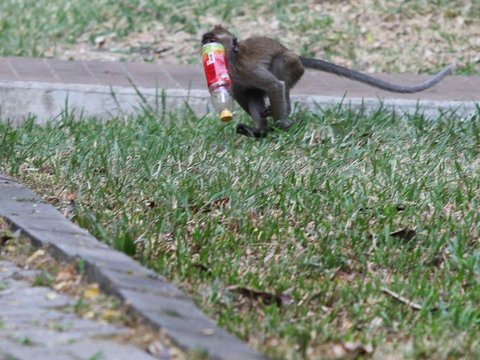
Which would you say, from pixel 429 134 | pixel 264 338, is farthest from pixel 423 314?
pixel 429 134

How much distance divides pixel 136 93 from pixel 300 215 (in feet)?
9.71

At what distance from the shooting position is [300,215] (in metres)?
5.26

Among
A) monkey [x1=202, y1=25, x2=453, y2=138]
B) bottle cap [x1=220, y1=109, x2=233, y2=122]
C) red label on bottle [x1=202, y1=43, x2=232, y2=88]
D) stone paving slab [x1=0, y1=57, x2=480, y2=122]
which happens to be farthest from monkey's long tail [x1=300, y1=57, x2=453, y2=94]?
bottle cap [x1=220, y1=109, x2=233, y2=122]

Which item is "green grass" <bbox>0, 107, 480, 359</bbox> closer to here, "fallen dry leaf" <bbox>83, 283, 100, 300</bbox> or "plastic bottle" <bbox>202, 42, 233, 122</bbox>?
"plastic bottle" <bbox>202, 42, 233, 122</bbox>

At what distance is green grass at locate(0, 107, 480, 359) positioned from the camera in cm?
404

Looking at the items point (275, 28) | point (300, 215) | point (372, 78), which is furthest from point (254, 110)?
point (275, 28)

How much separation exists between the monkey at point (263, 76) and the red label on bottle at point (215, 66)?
0.14 m

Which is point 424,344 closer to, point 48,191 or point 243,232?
point 243,232

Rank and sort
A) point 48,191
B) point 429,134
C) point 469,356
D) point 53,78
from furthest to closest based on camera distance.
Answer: point 53,78, point 429,134, point 48,191, point 469,356

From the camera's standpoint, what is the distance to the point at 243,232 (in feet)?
16.6

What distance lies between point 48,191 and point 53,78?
3.10m

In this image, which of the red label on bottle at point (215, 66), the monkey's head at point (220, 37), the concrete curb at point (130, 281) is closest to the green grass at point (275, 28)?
the monkey's head at point (220, 37)

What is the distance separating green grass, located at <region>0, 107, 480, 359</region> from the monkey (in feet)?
0.52

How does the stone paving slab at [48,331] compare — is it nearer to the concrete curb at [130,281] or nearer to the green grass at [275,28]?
the concrete curb at [130,281]
